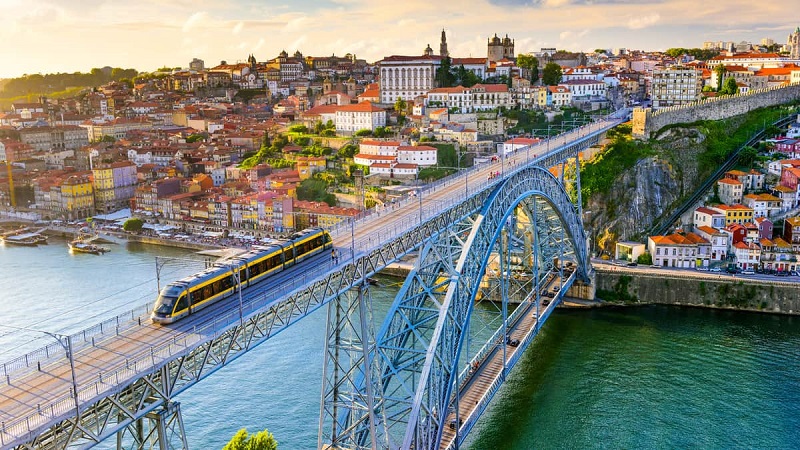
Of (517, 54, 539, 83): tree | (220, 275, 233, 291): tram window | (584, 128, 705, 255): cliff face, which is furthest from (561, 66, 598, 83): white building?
(220, 275, 233, 291): tram window

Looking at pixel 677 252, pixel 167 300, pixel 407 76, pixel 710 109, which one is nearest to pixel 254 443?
pixel 167 300

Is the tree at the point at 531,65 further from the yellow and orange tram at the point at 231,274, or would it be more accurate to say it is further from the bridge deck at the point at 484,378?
the yellow and orange tram at the point at 231,274

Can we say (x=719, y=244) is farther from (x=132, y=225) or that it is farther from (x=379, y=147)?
(x=132, y=225)

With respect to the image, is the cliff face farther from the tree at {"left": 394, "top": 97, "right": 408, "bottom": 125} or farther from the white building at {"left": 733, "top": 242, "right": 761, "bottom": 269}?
the tree at {"left": 394, "top": 97, "right": 408, "bottom": 125}

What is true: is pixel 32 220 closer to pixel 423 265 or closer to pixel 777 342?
pixel 423 265

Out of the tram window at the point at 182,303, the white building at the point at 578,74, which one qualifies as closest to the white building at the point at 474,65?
the white building at the point at 578,74

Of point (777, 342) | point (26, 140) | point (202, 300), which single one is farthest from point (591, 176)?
point (26, 140)
